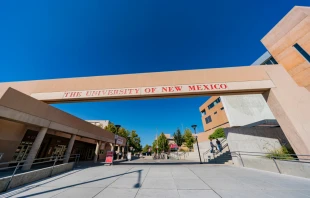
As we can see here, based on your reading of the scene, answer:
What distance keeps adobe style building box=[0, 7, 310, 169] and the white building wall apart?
20.4m

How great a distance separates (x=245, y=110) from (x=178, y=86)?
85.2ft

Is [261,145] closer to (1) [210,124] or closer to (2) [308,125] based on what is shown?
(2) [308,125]

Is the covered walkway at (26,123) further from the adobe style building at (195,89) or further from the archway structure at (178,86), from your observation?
the archway structure at (178,86)

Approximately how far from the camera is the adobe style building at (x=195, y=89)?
8055 millimetres

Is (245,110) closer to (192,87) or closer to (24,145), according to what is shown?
(192,87)

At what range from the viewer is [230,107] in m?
29.0

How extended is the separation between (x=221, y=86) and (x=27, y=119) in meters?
13.8

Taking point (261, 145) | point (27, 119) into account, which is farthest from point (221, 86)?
point (27, 119)

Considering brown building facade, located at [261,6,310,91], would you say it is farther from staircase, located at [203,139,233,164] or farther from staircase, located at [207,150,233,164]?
staircase, located at [203,139,233,164]

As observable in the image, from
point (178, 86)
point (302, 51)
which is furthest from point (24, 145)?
point (302, 51)

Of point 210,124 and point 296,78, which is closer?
point 296,78

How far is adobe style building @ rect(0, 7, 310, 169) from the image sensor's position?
26.4 ft

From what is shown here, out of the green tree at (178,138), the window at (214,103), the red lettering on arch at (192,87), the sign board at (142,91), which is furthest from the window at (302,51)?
the green tree at (178,138)

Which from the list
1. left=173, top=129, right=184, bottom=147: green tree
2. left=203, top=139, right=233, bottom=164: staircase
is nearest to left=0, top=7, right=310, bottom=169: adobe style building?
left=203, top=139, right=233, bottom=164: staircase
